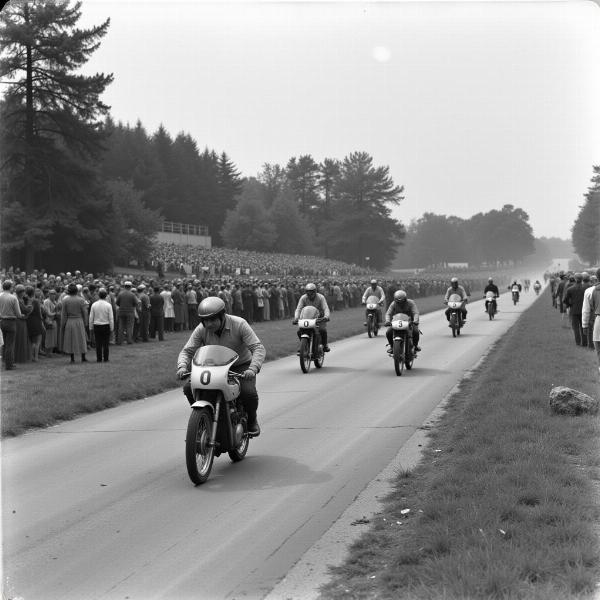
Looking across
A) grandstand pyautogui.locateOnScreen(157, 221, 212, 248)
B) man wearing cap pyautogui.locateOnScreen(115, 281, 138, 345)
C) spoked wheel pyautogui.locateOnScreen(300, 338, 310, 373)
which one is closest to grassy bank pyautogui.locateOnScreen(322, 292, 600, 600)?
spoked wheel pyautogui.locateOnScreen(300, 338, 310, 373)

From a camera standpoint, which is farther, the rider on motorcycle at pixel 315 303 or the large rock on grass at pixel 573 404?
the rider on motorcycle at pixel 315 303

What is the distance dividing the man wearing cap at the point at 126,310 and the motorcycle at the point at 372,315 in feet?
24.0

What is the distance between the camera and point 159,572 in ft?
16.9

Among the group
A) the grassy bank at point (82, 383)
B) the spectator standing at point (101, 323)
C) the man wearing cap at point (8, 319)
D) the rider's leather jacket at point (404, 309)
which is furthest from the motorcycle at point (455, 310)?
the man wearing cap at point (8, 319)

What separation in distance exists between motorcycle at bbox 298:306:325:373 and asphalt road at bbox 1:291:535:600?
10.3ft

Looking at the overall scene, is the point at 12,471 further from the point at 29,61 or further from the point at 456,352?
the point at 29,61

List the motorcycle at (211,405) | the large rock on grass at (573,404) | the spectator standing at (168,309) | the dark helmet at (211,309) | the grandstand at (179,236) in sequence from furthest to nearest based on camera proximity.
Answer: the grandstand at (179,236) < the spectator standing at (168,309) < the large rock on grass at (573,404) < the dark helmet at (211,309) < the motorcycle at (211,405)

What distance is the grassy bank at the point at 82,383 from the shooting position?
11453 mm

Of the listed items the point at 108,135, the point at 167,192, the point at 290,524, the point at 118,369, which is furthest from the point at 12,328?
the point at 167,192

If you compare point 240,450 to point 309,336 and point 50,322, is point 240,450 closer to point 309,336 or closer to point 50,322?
point 309,336

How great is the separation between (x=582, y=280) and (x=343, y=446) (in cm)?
1269

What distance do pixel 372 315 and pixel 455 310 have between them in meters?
2.52

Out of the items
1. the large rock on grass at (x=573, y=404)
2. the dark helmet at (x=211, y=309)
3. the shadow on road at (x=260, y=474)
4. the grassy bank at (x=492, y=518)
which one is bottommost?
the shadow on road at (x=260, y=474)

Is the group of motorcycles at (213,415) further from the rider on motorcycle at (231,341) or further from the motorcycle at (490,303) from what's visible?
the motorcycle at (490,303)
